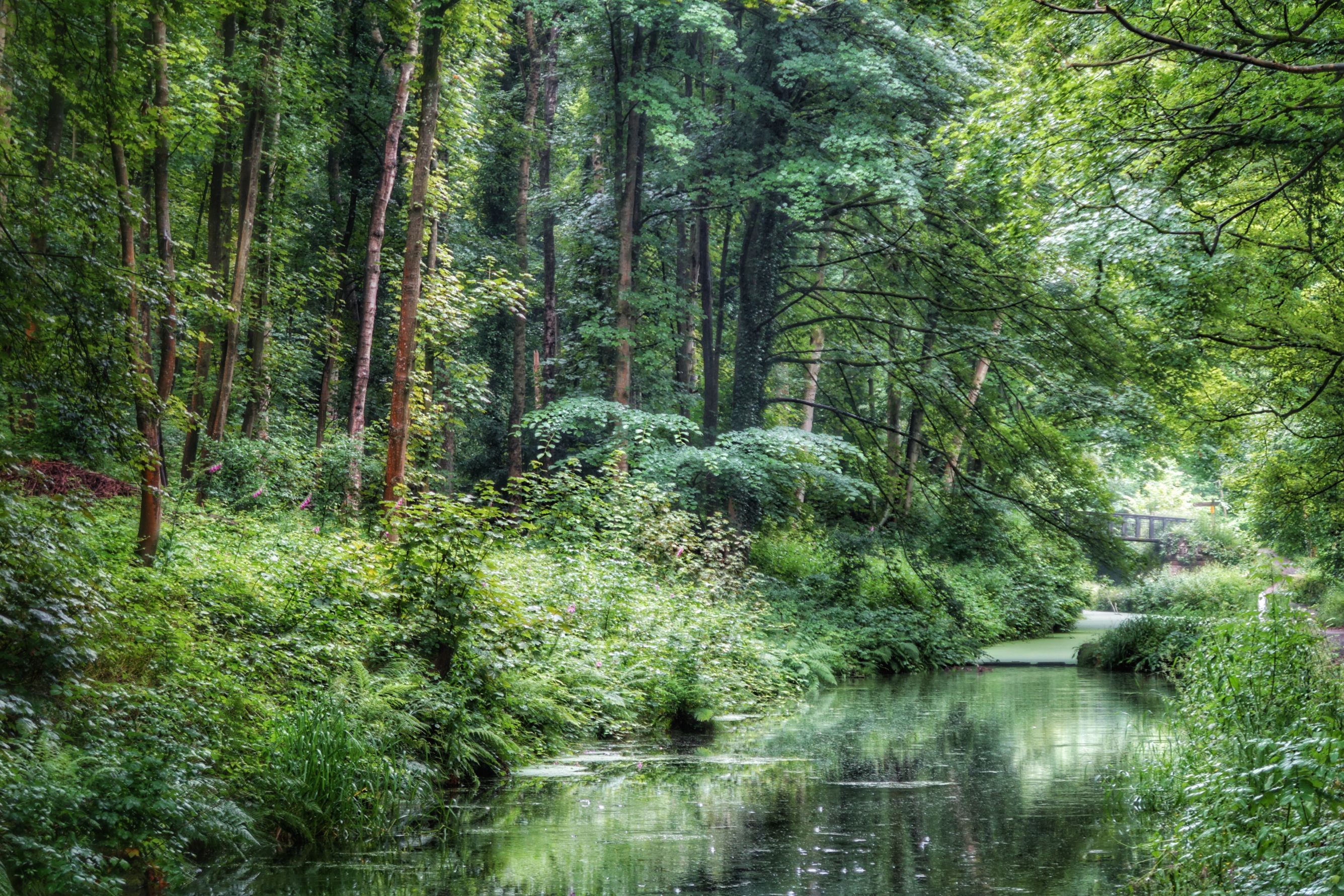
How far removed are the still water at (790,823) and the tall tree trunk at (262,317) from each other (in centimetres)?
978

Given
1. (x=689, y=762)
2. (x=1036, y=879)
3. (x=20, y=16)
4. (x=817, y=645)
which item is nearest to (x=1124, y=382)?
(x=817, y=645)

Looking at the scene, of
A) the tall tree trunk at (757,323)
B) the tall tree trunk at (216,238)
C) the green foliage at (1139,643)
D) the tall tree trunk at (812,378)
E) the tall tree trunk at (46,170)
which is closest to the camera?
the tall tree trunk at (46,170)

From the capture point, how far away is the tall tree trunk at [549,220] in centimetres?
2319

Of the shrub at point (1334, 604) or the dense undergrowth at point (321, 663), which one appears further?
the shrub at point (1334, 604)

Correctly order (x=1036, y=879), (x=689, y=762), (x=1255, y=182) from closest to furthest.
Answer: (x=1036, y=879)
(x=689, y=762)
(x=1255, y=182)

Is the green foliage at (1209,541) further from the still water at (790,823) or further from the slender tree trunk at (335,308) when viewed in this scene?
the slender tree trunk at (335,308)

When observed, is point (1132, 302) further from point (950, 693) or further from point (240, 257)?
point (240, 257)

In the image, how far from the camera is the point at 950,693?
1583cm

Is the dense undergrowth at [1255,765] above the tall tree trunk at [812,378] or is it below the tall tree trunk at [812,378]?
below

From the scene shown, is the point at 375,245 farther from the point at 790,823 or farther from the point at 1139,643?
the point at 1139,643

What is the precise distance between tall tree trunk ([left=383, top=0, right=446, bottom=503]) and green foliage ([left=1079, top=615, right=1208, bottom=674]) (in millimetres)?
12951

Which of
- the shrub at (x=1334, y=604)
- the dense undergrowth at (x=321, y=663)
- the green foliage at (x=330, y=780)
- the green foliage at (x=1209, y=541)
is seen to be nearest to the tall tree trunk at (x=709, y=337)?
the dense undergrowth at (x=321, y=663)

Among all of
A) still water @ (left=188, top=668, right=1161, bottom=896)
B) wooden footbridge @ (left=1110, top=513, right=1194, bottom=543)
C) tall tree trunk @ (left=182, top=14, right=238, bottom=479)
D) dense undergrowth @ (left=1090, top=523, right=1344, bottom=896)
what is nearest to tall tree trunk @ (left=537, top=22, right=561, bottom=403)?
tall tree trunk @ (left=182, top=14, right=238, bottom=479)

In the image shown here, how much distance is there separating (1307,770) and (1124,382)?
499 inches
